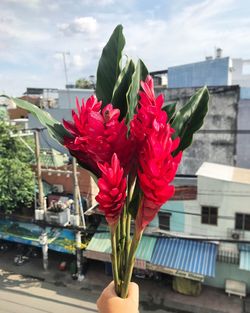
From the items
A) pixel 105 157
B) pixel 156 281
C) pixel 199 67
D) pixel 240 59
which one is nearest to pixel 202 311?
pixel 156 281

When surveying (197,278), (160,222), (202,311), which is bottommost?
(202,311)

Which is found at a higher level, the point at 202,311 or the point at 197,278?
the point at 197,278

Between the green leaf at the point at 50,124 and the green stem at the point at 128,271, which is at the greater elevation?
the green leaf at the point at 50,124

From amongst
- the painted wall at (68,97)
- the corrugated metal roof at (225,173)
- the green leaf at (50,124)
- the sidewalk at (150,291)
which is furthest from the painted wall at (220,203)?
the painted wall at (68,97)

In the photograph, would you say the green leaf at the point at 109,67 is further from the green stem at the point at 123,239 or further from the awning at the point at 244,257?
the awning at the point at 244,257

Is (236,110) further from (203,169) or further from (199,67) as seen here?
(199,67)

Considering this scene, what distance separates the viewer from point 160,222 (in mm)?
11867

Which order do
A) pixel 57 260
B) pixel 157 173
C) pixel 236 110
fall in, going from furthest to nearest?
pixel 57 260
pixel 236 110
pixel 157 173

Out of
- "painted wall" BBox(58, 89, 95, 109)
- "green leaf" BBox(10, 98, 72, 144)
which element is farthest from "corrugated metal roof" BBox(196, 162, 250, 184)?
"painted wall" BBox(58, 89, 95, 109)

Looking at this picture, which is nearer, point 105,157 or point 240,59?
point 105,157

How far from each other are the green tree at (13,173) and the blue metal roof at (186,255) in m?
6.09

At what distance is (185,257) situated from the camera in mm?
11117

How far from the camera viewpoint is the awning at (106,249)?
1139cm

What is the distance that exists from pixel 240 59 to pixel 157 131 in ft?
73.0
